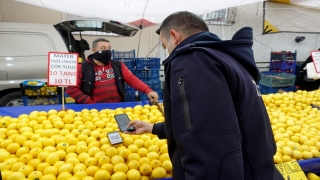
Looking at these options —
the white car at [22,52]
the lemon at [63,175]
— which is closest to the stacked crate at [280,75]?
the white car at [22,52]

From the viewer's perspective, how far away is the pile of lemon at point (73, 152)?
137 centimetres

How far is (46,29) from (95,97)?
7.98 ft

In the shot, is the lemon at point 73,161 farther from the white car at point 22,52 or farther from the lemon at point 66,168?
the white car at point 22,52

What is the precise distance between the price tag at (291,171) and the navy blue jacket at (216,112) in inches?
26.1

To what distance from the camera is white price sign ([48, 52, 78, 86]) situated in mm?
2236

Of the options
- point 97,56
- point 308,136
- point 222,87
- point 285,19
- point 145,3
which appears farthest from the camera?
point 285,19

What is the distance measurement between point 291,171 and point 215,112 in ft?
3.69

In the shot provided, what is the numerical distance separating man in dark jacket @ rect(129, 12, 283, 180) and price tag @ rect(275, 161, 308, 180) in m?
0.67

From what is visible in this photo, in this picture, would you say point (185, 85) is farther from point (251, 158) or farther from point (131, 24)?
point (131, 24)

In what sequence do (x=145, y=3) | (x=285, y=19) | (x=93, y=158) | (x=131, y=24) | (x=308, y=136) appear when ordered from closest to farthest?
(x=93, y=158), (x=308, y=136), (x=145, y=3), (x=131, y=24), (x=285, y=19)

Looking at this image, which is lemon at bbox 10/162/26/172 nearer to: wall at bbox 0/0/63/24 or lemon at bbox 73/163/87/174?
lemon at bbox 73/163/87/174

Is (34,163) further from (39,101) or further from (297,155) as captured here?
(39,101)

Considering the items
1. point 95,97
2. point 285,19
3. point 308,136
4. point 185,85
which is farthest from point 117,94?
point 285,19

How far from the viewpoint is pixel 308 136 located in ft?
6.49
